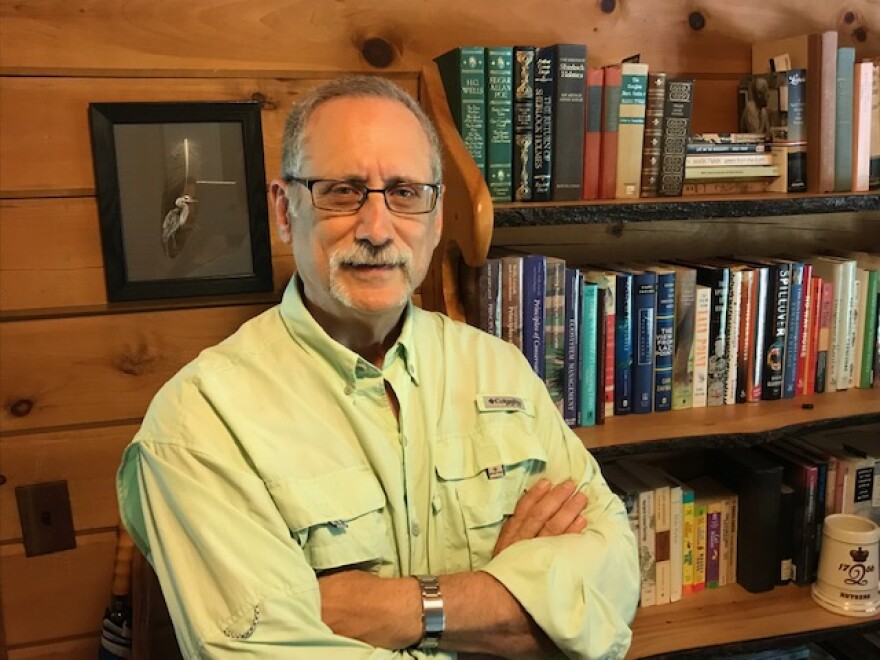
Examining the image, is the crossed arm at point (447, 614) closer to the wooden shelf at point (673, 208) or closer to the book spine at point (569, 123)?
the wooden shelf at point (673, 208)

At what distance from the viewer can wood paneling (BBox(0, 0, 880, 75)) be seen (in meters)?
1.41

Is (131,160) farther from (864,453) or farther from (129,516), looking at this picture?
(864,453)

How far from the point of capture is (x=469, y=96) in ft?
4.75

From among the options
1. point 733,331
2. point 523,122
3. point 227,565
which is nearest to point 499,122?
point 523,122

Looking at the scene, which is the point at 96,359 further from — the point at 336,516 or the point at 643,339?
the point at 643,339

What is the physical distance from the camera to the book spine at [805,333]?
169cm

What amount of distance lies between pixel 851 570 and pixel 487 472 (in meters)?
0.87

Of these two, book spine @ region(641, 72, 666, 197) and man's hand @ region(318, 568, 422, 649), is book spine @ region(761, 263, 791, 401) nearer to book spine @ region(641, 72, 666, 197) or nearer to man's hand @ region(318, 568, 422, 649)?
book spine @ region(641, 72, 666, 197)

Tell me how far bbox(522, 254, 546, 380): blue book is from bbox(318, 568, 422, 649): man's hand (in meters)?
0.54

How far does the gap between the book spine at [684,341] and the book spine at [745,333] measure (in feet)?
0.35

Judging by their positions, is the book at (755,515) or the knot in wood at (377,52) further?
the book at (755,515)

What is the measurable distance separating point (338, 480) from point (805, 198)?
993mm

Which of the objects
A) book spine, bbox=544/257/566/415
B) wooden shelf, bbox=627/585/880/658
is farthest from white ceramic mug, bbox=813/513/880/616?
book spine, bbox=544/257/566/415

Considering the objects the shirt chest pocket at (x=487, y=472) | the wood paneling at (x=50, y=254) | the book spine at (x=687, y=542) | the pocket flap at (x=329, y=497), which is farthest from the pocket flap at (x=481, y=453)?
the wood paneling at (x=50, y=254)
